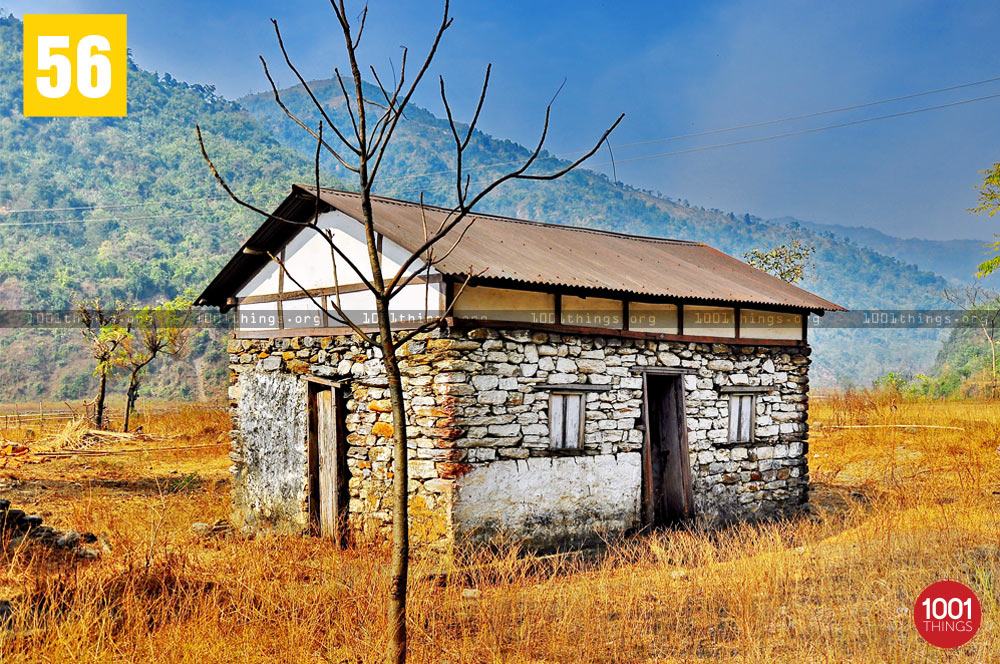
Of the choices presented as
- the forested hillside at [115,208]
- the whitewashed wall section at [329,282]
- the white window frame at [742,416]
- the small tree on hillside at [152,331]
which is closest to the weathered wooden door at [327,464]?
the whitewashed wall section at [329,282]

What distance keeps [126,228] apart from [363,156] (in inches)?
2995

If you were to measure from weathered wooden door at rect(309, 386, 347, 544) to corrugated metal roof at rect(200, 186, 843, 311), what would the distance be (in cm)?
251

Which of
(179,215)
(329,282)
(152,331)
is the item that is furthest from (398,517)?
(179,215)

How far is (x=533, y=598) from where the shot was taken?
22.3 feet

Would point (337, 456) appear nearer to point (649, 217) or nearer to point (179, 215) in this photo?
point (179, 215)

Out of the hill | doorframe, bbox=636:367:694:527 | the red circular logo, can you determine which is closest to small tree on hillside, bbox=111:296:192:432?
doorframe, bbox=636:367:694:527

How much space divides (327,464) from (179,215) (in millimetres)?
70938

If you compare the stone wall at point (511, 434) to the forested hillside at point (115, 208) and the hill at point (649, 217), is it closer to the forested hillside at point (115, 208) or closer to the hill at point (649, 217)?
the forested hillside at point (115, 208)

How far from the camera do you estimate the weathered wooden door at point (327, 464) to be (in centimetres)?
995

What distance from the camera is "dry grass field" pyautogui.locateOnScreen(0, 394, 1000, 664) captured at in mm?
5453

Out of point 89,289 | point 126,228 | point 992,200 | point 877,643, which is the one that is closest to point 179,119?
point 126,228

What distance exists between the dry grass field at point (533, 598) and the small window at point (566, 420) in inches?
55.9

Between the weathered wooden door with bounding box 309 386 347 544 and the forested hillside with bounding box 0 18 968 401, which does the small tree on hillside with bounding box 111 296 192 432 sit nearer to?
the forested hillside with bounding box 0 18 968 401

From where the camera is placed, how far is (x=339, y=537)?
9570 mm
